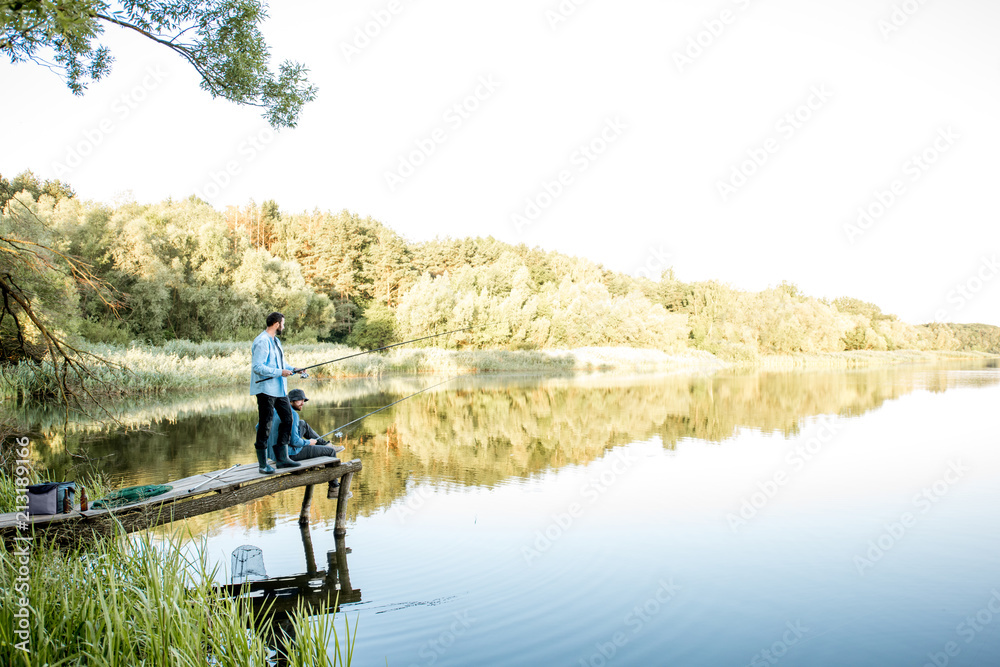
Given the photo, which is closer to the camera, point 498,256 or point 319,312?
point 319,312

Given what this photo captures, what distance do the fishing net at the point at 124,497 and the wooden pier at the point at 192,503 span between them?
0.06 m

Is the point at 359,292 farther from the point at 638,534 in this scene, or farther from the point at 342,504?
the point at 638,534

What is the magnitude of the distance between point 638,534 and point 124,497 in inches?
190

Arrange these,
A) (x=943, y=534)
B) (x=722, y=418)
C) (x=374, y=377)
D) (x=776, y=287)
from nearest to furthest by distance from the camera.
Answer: (x=943, y=534), (x=722, y=418), (x=374, y=377), (x=776, y=287)

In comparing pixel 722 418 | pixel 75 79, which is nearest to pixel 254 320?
pixel 722 418

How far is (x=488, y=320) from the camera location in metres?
41.6

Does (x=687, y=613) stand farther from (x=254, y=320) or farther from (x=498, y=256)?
(x=498, y=256)

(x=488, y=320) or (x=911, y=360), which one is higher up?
(x=488, y=320)

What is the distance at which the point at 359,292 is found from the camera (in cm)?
4544

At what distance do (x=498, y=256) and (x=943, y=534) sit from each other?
49.0 metres

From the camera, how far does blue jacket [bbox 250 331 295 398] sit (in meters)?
5.90
